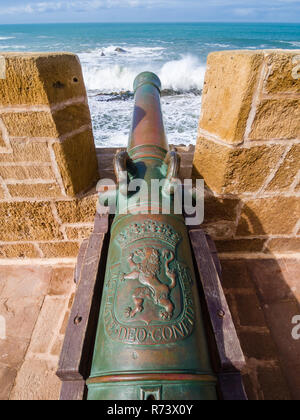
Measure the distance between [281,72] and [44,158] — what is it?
5.39 feet

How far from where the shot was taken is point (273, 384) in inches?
63.1

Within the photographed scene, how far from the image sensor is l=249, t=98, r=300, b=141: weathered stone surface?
1.51 m

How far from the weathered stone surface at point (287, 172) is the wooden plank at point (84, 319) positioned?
1397 mm

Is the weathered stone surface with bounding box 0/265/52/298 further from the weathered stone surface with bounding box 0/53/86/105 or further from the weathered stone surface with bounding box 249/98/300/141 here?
the weathered stone surface with bounding box 249/98/300/141

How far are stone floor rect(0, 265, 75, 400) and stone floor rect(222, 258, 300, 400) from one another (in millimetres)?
1395

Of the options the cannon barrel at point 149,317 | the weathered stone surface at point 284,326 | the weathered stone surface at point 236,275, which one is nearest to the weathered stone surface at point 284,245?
the weathered stone surface at point 236,275

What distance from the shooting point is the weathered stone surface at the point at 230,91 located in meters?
1.40

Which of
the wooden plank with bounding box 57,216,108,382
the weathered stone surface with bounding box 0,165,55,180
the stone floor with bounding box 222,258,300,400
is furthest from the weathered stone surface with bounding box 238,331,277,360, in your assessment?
the weathered stone surface with bounding box 0,165,55,180

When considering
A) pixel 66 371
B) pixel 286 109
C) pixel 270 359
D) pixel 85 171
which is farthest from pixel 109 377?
pixel 286 109

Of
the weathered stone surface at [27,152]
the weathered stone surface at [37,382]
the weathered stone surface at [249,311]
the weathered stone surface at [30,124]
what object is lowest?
the weathered stone surface at [37,382]

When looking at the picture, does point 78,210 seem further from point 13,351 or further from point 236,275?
point 236,275

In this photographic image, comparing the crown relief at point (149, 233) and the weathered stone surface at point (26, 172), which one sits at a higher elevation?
the weathered stone surface at point (26, 172)

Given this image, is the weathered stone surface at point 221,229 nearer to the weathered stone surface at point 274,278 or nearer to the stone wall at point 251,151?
the stone wall at point 251,151

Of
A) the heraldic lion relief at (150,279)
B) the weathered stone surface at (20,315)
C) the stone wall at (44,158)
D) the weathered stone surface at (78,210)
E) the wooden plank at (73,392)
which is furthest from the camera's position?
the weathered stone surface at (78,210)
